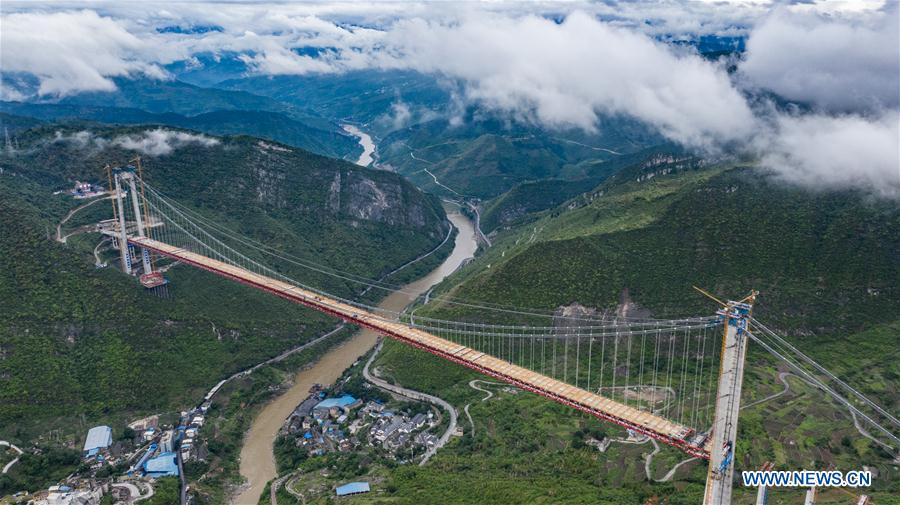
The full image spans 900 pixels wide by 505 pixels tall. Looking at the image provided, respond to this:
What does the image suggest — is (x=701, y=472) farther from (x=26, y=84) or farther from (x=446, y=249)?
(x=26, y=84)

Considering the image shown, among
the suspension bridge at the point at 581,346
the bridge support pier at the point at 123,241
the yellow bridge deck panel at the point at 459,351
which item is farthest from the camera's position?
the bridge support pier at the point at 123,241

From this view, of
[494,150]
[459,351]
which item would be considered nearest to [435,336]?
[459,351]

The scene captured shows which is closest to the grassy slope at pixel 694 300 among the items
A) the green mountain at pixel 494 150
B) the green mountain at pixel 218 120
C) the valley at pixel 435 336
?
the valley at pixel 435 336

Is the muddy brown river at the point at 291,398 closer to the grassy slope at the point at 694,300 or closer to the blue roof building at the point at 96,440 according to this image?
the grassy slope at the point at 694,300

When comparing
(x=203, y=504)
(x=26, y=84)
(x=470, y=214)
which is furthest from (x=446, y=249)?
(x=26, y=84)

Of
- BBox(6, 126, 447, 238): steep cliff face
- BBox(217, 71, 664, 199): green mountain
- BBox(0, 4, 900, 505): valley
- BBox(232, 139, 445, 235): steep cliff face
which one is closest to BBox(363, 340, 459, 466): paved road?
BBox(0, 4, 900, 505): valley

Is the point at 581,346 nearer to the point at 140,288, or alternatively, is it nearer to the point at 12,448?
the point at 140,288
